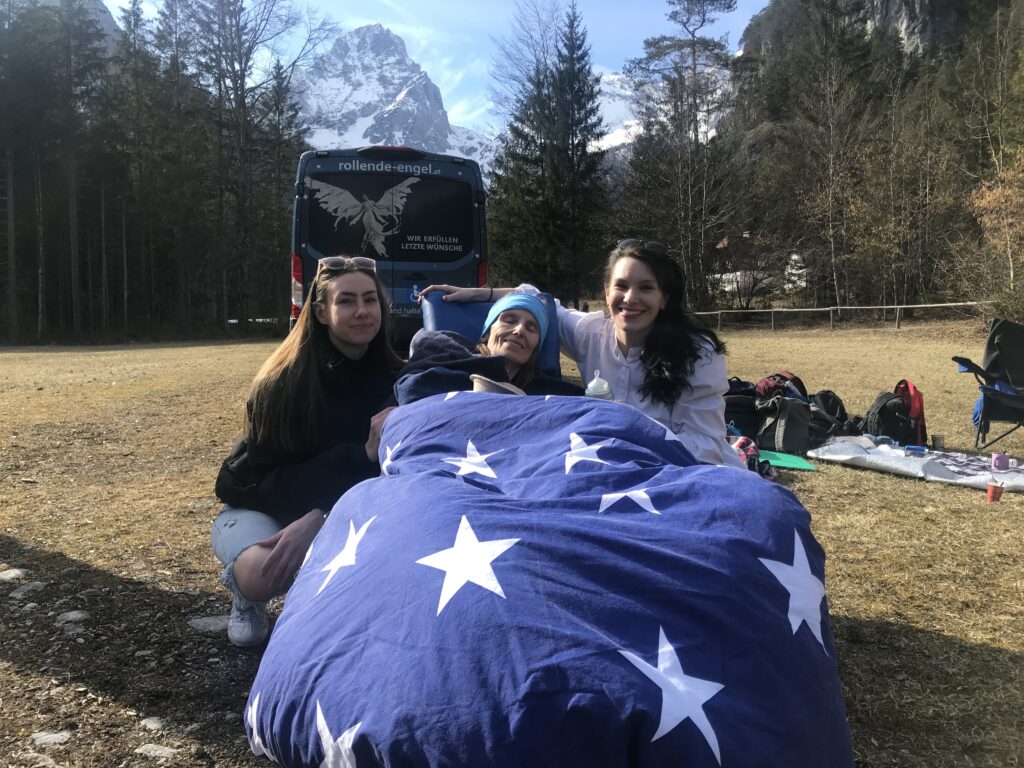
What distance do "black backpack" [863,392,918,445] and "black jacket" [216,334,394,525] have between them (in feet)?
15.8

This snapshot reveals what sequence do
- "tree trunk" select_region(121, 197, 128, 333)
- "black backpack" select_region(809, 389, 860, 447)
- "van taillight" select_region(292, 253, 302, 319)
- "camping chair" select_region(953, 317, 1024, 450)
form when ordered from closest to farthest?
"camping chair" select_region(953, 317, 1024, 450), "black backpack" select_region(809, 389, 860, 447), "van taillight" select_region(292, 253, 302, 319), "tree trunk" select_region(121, 197, 128, 333)

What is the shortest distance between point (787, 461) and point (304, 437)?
393 cm

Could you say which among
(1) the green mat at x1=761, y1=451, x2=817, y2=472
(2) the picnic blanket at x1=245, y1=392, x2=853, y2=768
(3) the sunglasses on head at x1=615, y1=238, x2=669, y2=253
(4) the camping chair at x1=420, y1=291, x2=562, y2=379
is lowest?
(1) the green mat at x1=761, y1=451, x2=817, y2=472

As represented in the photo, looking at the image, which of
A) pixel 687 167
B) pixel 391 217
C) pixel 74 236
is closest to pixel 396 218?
pixel 391 217

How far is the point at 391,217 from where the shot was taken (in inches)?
284

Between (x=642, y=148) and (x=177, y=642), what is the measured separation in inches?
1129

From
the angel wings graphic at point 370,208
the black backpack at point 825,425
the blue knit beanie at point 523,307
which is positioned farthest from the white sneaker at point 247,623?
the angel wings graphic at point 370,208

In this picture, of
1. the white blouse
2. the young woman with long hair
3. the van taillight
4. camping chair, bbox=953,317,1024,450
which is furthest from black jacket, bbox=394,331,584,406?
the van taillight

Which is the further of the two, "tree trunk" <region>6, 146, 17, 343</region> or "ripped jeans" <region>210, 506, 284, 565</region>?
"tree trunk" <region>6, 146, 17, 343</region>

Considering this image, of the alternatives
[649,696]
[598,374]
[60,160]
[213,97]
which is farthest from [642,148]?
[649,696]

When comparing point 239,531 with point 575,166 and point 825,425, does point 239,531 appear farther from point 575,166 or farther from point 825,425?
point 575,166

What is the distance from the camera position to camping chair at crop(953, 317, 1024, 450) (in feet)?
17.7

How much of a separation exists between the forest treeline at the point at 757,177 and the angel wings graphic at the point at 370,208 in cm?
1849

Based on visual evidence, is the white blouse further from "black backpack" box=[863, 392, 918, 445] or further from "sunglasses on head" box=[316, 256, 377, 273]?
"black backpack" box=[863, 392, 918, 445]
